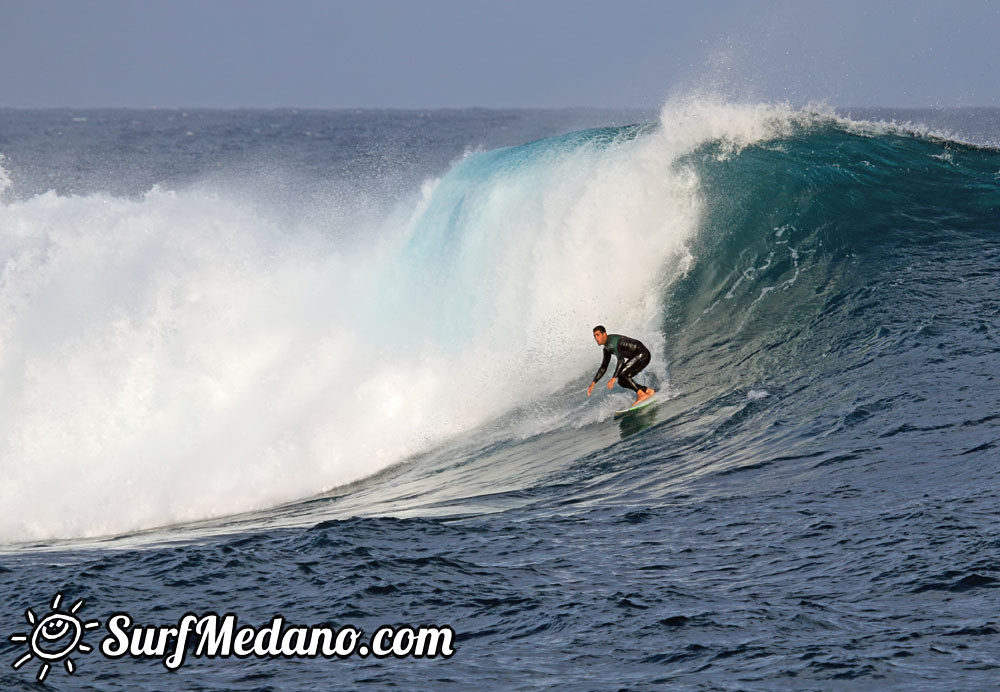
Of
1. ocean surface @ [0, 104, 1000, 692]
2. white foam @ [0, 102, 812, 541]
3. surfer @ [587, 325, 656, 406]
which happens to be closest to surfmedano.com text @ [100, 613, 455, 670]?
ocean surface @ [0, 104, 1000, 692]

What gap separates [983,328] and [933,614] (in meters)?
7.54

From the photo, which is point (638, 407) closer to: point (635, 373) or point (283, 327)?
point (635, 373)

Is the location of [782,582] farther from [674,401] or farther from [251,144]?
[251,144]

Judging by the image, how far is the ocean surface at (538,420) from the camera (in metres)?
7.67

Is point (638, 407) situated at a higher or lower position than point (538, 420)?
higher

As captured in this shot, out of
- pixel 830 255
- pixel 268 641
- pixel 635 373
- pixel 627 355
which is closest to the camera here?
pixel 268 641

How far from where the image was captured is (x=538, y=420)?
49.7ft

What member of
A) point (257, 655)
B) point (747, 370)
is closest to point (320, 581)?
point (257, 655)

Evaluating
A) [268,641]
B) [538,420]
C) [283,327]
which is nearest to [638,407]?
[538,420]

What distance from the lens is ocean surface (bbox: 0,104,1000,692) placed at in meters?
7.67

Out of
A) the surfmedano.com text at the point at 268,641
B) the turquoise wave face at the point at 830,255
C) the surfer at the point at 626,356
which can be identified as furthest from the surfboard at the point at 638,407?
the surfmedano.com text at the point at 268,641

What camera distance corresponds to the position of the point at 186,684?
24.0 ft

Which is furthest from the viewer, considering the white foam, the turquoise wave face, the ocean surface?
the turquoise wave face

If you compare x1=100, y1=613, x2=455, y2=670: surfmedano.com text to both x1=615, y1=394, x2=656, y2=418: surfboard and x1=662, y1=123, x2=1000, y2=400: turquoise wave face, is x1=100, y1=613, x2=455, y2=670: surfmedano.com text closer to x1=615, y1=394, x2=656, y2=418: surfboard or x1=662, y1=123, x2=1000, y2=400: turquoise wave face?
x1=615, y1=394, x2=656, y2=418: surfboard
